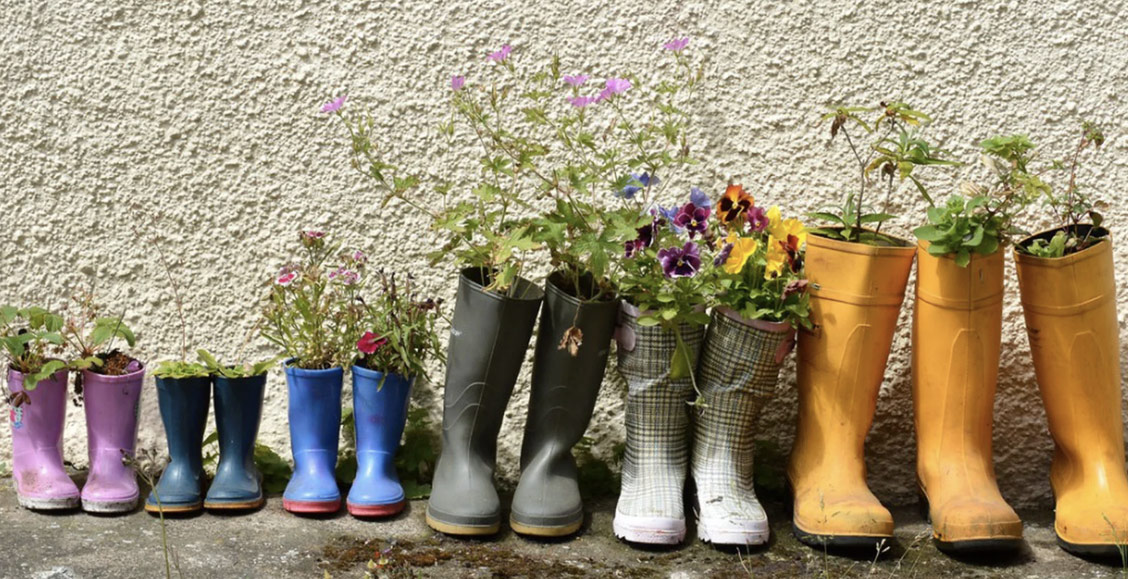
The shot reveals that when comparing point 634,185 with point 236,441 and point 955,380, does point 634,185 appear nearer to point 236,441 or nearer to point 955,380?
point 955,380

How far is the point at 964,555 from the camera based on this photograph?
7.55 feet

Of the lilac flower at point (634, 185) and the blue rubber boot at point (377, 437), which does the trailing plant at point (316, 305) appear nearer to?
the blue rubber boot at point (377, 437)

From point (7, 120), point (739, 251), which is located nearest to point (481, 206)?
point (739, 251)

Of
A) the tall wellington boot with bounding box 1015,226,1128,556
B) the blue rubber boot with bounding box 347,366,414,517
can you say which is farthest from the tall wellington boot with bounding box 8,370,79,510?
the tall wellington boot with bounding box 1015,226,1128,556

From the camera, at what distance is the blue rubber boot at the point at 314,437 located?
8.00ft

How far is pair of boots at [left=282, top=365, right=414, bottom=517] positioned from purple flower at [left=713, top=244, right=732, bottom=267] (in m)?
0.68

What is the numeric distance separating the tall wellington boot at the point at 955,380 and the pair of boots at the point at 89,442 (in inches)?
62.5

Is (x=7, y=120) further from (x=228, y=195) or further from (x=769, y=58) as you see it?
(x=769, y=58)

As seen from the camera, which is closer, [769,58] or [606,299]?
[606,299]

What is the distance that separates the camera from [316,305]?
252 cm

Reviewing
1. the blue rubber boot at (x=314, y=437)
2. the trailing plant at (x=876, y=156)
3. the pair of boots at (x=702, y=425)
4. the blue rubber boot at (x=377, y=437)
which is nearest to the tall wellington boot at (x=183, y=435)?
the blue rubber boot at (x=314, y=437)

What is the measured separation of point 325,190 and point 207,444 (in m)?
0.62

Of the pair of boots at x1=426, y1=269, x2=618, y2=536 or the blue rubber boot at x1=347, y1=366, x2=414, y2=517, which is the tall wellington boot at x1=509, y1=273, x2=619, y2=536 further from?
the blue rubber boot at x1=347, y1=366, x2=414, y2=517

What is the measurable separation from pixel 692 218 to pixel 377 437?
78 centimetres
